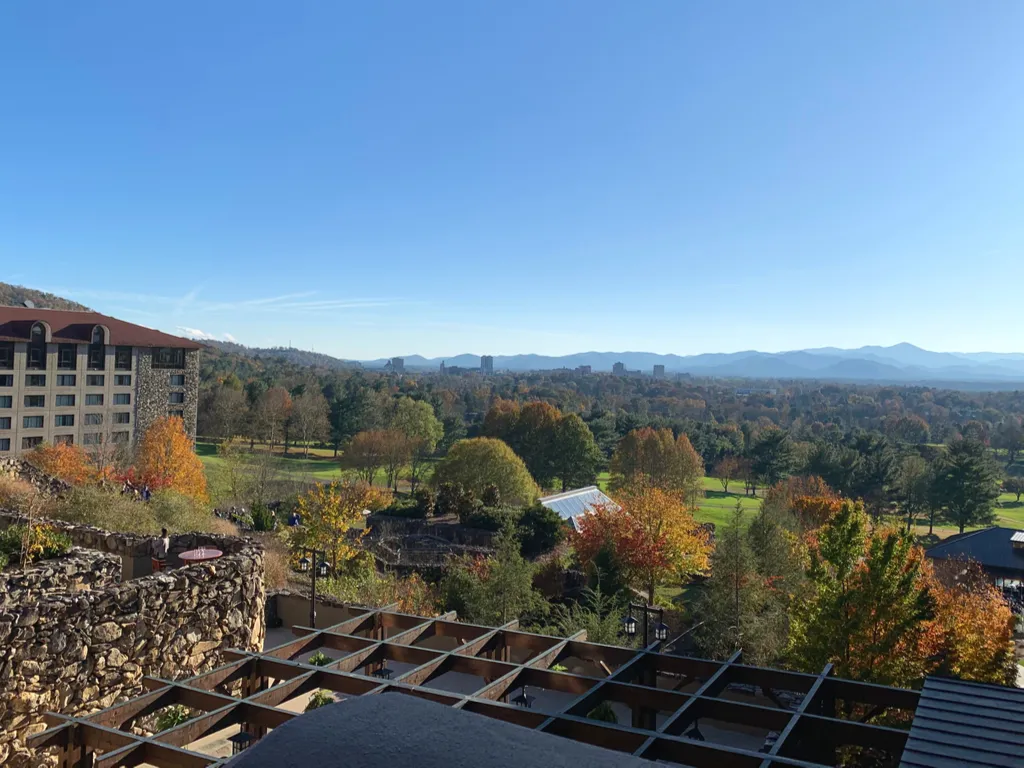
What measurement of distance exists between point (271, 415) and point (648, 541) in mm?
51985

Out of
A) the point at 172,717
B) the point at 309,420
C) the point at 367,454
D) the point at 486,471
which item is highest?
the point at 172,717

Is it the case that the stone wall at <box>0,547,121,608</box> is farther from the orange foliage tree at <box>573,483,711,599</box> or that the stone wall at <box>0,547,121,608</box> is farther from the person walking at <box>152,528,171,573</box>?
the orange foliage tree at <box>573,483,711,599</box>

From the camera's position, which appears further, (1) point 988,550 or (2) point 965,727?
(1) point 988,550

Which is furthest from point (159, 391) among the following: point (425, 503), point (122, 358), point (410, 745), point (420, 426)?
point (410, 745)

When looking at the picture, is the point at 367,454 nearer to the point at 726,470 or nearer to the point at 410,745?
the point at 726,470

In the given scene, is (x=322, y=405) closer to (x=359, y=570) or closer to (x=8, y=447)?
(x=8, y=447)

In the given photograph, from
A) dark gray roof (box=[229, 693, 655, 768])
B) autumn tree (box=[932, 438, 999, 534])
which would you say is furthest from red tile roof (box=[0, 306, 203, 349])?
autumn tree (box=[932, 438, 999, 534])

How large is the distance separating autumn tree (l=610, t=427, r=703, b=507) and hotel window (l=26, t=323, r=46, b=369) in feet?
136

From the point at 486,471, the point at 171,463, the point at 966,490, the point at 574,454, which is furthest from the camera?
the point at 574,454

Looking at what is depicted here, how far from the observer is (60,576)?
1170 centimetres

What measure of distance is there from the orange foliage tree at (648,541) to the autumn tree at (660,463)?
20.2 m

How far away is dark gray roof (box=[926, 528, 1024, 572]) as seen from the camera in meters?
31.7

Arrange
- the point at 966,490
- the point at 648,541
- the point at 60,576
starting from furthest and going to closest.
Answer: the point at 966,490 → the point at 648,541 → the point at 60,576

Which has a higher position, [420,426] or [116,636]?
[116,636]
